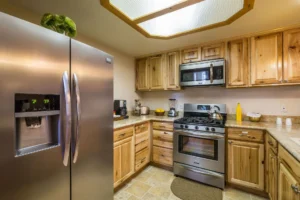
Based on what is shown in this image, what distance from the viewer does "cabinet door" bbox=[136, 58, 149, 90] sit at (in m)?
3.26

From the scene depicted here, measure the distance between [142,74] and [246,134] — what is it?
7.38 feet

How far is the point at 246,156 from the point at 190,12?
1.99 m

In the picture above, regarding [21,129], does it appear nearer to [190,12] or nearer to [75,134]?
[75,134]

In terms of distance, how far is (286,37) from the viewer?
205 centimetres

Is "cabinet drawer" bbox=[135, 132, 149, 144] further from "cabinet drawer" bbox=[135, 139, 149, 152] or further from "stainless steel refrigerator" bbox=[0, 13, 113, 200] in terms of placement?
"stainless steel refrigerator" bbox=[0, 13, 113, 200]

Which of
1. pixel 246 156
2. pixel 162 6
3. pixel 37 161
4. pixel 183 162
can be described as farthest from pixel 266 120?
pixel 37 161

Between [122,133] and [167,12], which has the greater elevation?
[167,12]

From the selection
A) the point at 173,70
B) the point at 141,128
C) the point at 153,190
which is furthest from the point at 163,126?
the point at 173,70

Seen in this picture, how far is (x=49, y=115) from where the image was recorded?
101cm

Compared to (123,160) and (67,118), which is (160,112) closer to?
(123,160)

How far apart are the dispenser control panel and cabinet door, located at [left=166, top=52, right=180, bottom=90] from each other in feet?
7.31

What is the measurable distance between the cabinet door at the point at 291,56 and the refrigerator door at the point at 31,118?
2701 mm

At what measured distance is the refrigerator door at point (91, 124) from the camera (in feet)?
3.75

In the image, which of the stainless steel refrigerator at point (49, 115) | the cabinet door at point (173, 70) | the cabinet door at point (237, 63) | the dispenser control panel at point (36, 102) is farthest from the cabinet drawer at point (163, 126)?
the dispenser control panel at point (36, 102)
